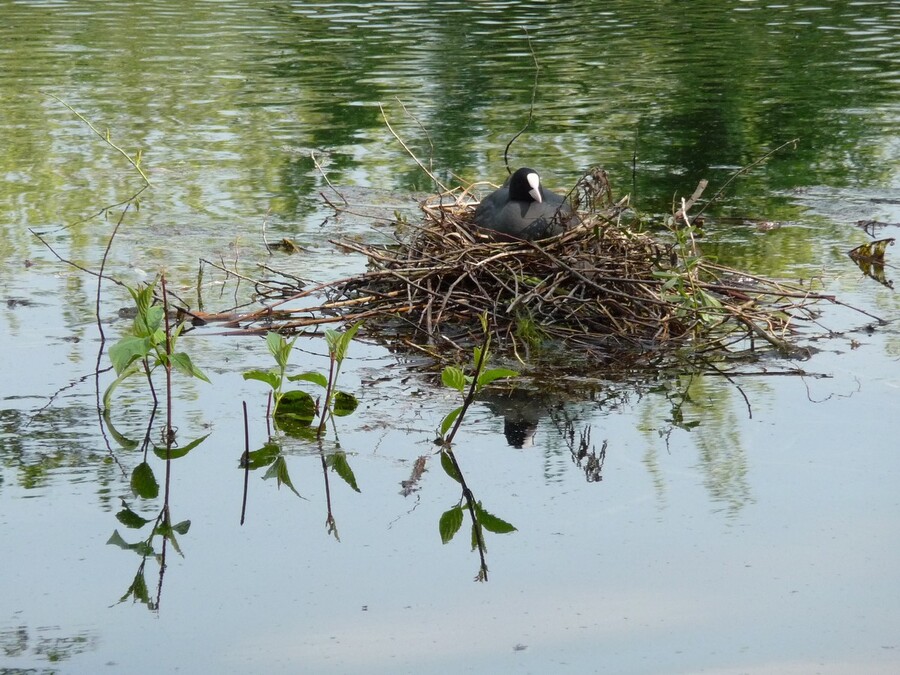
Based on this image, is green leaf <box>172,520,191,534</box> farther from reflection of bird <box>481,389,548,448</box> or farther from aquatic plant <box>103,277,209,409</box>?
reflection of bird <box>481,389,548,448</box>

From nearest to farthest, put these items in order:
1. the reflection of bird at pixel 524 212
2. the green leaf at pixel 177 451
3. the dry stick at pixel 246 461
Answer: the dry stick at pixel 246 461 < the green leaf at pixel 177 451 < the reflection of bird at pixel 524 212

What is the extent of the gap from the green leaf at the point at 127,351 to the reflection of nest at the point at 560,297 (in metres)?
1.32

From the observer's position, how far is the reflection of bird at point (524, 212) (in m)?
6.35

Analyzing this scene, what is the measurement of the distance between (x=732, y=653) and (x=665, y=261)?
3462 millimetres

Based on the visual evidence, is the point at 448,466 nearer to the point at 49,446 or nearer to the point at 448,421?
the point at 448,421

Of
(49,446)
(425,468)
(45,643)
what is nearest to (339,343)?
(425,468)

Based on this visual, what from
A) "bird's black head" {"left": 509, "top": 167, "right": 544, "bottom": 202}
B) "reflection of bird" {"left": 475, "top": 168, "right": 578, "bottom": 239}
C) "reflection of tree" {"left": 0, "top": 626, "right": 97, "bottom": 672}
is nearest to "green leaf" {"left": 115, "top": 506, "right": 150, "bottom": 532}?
"reflection of tree" {"left": 0, "top": 626, "right": 97, "bottom": 672}

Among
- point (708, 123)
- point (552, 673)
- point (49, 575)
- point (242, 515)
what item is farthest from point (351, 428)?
point (708, 123)

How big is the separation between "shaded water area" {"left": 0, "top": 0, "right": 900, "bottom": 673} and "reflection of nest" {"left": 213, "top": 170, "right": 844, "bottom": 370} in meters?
0.27

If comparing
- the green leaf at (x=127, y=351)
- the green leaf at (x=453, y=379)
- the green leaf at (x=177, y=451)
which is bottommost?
the green leaf at (x=177, y=451)

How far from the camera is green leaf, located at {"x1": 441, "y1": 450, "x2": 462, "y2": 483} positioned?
4.55m

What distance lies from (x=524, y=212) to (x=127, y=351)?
7.07ft

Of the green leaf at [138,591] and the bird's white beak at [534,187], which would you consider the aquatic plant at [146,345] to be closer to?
the green leaf at [138,591]

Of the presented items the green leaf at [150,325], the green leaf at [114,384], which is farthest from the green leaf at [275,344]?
the green leaf at [114,384]
